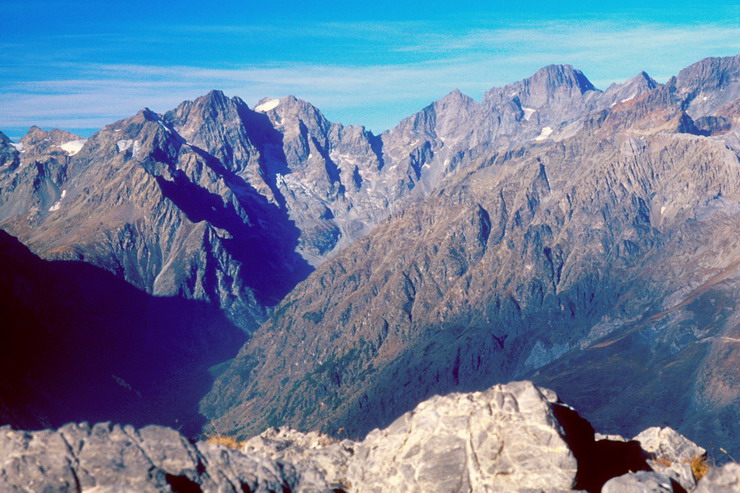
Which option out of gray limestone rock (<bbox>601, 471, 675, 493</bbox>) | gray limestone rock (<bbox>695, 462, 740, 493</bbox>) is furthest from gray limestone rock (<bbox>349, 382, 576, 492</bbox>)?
gray limestone rock (<bbox>695, 462, 740, 493</bbox>)

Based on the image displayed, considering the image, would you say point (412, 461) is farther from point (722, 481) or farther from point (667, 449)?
point (667, 449)

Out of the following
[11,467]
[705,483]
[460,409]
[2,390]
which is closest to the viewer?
[11,467]

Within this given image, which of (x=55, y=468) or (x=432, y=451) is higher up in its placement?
A: (x=55, y=468)

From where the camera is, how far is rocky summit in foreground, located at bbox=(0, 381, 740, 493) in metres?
25.3

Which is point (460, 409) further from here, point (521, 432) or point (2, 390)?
point (2, 390)

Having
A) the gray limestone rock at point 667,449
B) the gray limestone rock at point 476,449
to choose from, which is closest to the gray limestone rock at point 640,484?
the gray limestone rock at point 476,449

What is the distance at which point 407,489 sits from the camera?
28.1 metres

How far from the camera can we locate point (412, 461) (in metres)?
28.9

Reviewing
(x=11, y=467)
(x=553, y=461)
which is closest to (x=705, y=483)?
(x=553, y=461)

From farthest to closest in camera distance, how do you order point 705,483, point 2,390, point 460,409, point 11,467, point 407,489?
point 2,390
point 460,409
point 407,489
point 705,483
point 11,467

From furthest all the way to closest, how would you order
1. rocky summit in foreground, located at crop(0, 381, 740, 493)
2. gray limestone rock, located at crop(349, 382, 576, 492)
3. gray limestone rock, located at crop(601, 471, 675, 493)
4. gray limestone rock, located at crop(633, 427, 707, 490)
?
1. gray limestone rock, located at crop(633, 427, 707, 490)
2. gray limestone rock, located at crop(349, 382, 576, 492)
3. gray limestone rock, located at crop(601, 471, 675, 493)
4. rocky summit in foreground, located at crop(0, 381, 740, 493)

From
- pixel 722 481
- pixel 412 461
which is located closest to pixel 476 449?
pixel 412 461

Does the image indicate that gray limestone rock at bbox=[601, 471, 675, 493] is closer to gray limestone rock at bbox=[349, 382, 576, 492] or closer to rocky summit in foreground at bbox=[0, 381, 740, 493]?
rocky summit in foreground at bbox=[0, 381, 740, 493]

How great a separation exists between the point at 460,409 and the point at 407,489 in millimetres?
4966
